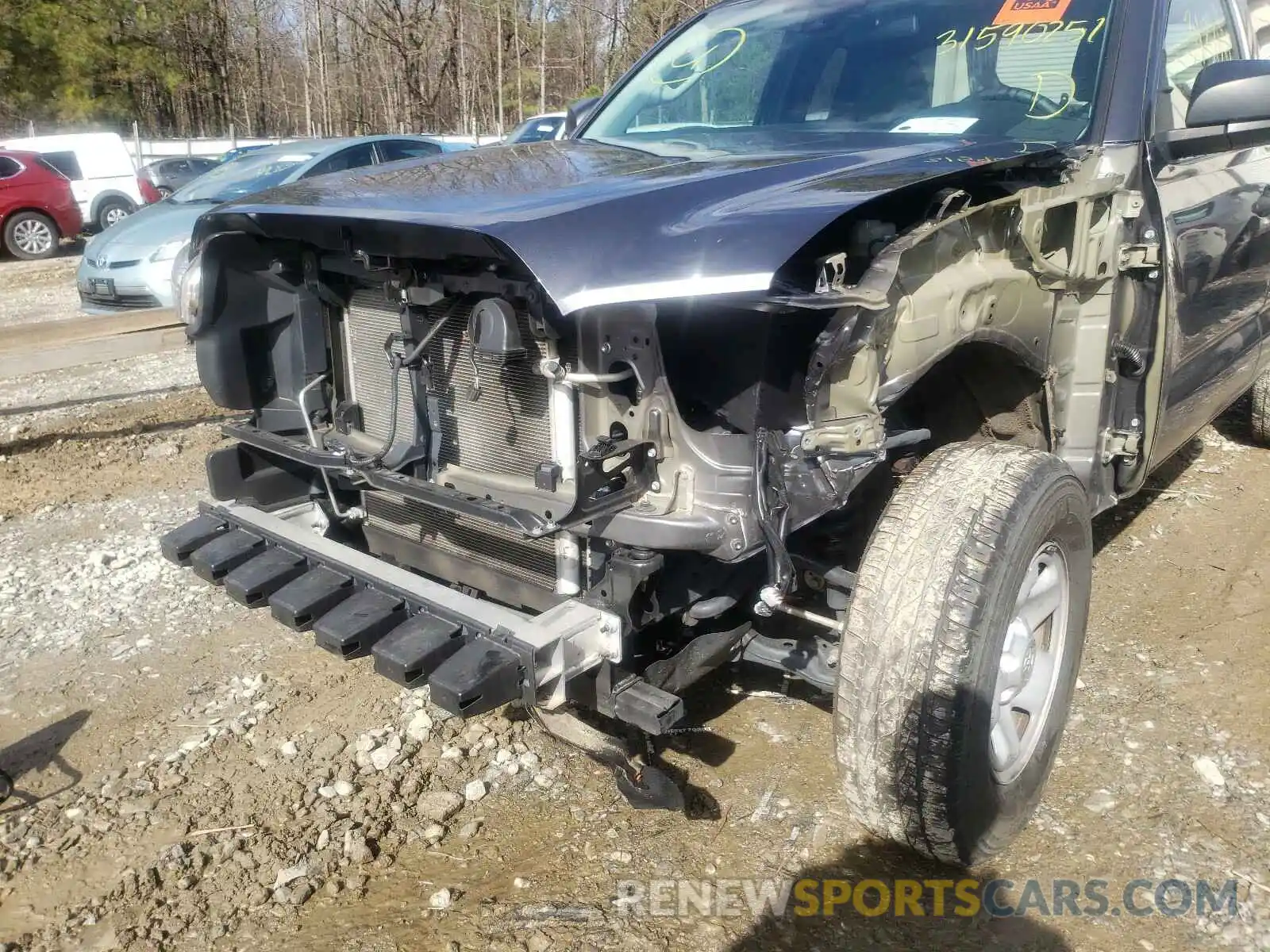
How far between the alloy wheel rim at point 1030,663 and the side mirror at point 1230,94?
134 centimetres

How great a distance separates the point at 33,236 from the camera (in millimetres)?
15602

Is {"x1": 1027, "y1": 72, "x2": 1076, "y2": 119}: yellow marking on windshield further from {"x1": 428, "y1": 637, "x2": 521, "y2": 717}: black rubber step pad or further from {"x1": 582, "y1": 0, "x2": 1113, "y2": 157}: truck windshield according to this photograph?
{"x1": 428, "y1": 637, "x2": 521, "y2": 717}: black rubber step pad

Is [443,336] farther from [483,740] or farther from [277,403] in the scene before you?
[483,740]

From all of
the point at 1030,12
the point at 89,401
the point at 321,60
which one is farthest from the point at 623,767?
the point at 321,60

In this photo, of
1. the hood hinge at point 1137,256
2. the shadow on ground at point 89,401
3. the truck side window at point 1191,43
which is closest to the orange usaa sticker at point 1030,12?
the truck side window at point 1191,43

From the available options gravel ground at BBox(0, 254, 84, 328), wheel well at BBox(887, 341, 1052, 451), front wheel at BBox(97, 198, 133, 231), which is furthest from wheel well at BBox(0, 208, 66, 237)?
wheel well at BBox(887, 341, 1052, 451)

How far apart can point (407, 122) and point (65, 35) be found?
365 inches

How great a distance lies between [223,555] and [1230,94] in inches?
120

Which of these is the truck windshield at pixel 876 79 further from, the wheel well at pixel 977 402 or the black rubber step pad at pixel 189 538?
the black rubber step pad at pixel 189 538

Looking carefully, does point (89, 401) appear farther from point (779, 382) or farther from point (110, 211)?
point (110, 211)

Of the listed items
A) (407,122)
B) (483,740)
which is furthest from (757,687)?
(407,122)

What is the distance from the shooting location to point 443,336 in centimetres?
262

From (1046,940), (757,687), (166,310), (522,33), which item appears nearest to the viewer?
(1046,940)

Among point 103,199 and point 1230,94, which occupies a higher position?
point 1230,94
